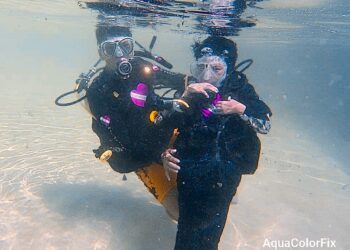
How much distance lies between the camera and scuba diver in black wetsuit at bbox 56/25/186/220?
18.8 ft

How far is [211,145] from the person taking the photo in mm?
5359

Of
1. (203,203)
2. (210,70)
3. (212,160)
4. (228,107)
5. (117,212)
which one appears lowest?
(117,212)

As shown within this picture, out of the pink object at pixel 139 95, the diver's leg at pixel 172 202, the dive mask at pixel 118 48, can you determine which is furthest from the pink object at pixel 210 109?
the dive mask at pixel 118 48

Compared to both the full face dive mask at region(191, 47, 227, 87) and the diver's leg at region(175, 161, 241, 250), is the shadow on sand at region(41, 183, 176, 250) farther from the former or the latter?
the full face dive mask at region(191, 47, 227, 87)

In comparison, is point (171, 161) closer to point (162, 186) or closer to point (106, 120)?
point (162, 186)

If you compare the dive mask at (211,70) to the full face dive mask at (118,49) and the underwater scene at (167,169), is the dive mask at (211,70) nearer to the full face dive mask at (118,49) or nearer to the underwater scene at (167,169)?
the underwater scene at (167,169)

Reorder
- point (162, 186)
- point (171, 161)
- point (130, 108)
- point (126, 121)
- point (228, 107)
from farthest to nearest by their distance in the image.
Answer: point (162, 186)
point (126, 121)
point (130, 108)
point (171, 161)
point (228, 107)

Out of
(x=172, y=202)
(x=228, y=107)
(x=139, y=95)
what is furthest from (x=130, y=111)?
(x=172, y=202)

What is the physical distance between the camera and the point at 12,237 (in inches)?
227

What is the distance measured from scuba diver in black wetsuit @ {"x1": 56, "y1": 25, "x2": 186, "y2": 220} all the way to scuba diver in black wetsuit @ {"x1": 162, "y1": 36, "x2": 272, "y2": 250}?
547mm

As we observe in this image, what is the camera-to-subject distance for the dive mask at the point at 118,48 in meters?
6.27

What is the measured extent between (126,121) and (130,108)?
0.92ft

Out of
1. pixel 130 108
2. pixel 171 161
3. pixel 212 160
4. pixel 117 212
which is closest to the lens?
pixel 212 160

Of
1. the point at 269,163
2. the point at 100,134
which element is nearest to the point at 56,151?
the point at 100,134
